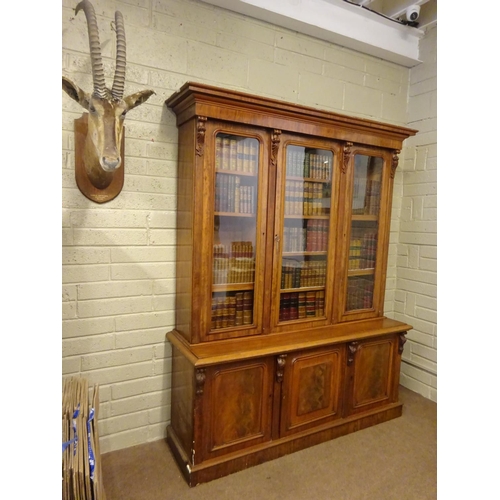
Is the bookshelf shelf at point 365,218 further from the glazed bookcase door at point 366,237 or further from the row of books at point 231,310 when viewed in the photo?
the row of books at point 231,310

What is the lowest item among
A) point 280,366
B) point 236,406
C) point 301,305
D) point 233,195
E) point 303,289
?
point 236,406

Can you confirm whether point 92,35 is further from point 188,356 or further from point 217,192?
point 188,356

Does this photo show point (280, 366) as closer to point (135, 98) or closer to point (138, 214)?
point (138, 214)

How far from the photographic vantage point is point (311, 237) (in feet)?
8.69

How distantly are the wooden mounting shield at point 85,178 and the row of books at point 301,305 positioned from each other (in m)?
1.31

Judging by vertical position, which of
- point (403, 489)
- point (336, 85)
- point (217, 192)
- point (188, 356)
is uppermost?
point (336, 85)

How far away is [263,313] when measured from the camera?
2426 mm

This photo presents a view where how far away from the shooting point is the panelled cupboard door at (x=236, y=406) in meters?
2.16

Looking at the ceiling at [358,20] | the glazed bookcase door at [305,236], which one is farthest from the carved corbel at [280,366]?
the ceiling at [358,20]

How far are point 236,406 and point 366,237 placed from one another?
5.25ft

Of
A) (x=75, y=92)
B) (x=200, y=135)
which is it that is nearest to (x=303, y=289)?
(x=200, y=135)

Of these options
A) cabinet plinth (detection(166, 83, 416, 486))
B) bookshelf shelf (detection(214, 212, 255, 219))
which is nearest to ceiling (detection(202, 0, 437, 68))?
cabinet plinth (detection(166, 83, 416, 486))

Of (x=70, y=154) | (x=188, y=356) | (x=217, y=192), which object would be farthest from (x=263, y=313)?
(x=70, y=154)
